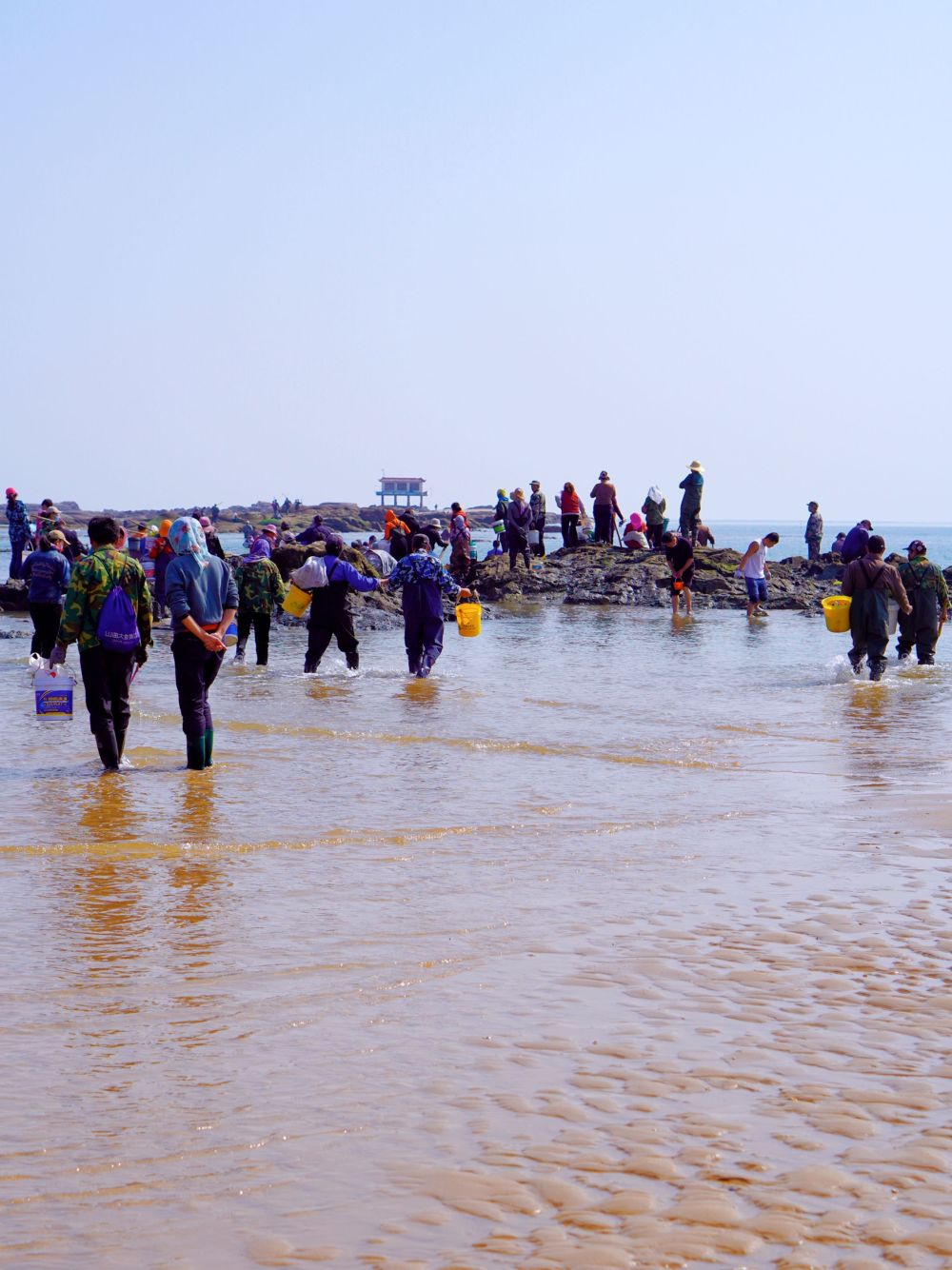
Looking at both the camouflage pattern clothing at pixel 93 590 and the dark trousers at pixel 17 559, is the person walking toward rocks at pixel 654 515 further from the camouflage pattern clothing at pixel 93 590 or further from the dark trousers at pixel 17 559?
the camouflage pattern clothing at pixel 93 590

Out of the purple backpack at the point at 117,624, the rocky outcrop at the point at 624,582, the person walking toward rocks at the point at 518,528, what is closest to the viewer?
the purple backpack at the point at 117,624

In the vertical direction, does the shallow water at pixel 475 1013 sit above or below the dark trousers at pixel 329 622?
below

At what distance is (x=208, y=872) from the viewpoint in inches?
277

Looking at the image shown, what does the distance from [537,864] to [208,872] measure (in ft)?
5.42

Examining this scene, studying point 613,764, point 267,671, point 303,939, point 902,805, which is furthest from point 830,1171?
point 267,671

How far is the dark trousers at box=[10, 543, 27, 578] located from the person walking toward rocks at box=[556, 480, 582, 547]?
13.0 metres

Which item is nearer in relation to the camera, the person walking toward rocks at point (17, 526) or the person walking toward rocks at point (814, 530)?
the person walking toward rocks at point (17, 526)

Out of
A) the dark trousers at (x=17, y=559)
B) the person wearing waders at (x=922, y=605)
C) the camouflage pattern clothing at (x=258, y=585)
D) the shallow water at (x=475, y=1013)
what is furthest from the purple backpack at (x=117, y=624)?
the dark trousers at (x=17, y=559)

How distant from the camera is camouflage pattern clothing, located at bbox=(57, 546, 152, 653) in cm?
942

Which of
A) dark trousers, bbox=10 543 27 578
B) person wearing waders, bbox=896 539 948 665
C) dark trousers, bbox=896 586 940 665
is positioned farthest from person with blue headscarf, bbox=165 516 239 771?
dark trousers, bbox=10 543 27 578

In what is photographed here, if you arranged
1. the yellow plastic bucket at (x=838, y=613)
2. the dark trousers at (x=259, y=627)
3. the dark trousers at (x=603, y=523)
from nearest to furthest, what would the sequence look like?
1. the yellow plastic bucket at (x=838, y=613)
2. the dark trousers at (x=259, y=627)
3. the dark trousers at (x=603, y=523)

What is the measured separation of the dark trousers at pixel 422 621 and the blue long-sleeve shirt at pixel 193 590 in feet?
19.7

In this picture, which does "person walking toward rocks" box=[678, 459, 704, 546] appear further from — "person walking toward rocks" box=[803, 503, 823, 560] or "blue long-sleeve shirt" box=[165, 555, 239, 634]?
"blue long-sleeve shirt" box=[165, 555, 239, 634]

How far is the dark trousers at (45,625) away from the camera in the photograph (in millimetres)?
15711
